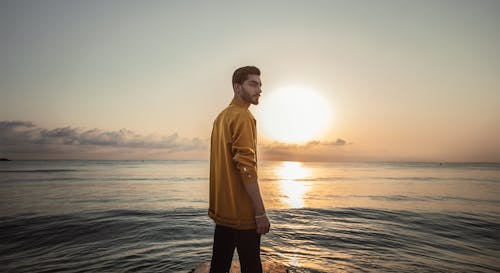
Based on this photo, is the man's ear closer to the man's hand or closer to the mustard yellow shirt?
the mustard yellow shirt

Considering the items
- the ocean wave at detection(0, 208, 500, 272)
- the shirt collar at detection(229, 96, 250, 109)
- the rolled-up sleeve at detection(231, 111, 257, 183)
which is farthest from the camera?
the ocean wave at detection(0, 208, 500, 272)

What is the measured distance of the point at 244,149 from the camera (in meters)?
2.29

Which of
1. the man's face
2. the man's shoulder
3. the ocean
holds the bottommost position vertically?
the ocean

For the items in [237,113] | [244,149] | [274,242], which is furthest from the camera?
[274,242]

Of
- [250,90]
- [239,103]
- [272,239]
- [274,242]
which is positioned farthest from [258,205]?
[272,239]

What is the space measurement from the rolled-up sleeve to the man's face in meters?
0.31

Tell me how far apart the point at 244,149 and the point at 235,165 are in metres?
0.25

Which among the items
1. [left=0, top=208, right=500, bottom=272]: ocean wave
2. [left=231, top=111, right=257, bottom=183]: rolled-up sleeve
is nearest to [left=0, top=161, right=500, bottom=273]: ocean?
[left=0, top=208, right=500, bottom=272]: ocean wave

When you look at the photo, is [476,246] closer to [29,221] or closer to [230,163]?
[230,163]

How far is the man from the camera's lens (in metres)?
2.32

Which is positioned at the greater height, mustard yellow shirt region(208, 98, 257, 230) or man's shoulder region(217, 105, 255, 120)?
man's shoulder region(217, 105, 255, 120)

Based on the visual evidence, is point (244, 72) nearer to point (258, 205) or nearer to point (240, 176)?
point (240, 176)

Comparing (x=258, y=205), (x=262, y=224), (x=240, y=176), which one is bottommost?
(x=262, y=224)

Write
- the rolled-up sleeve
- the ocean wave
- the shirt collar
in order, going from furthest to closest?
the ocean wave
the shirt collar
the rolled-up sleeve
